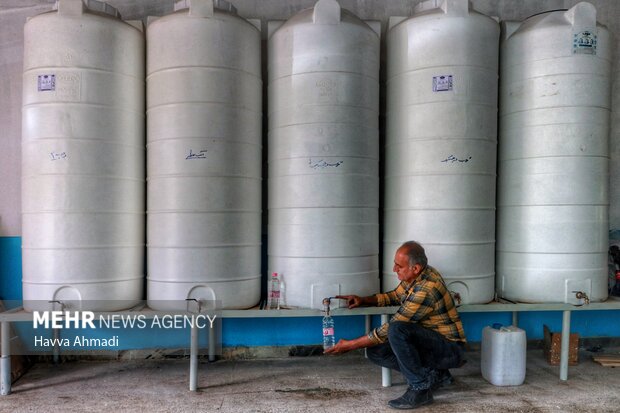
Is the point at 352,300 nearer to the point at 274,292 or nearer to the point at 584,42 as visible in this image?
the point at 274,292

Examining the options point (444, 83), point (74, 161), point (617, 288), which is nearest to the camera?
point (74, 161)

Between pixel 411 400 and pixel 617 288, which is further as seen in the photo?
pixel 617 288

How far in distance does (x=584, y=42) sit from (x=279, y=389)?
9.32 feet

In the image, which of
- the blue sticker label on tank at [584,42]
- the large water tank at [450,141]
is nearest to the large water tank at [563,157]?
the blue sticker label on tank at [584,42]

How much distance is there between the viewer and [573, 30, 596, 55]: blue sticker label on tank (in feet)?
9.50

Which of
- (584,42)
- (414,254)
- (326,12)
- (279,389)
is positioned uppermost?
(326,12)

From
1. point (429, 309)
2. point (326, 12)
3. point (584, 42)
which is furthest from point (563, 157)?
point (326, 12)

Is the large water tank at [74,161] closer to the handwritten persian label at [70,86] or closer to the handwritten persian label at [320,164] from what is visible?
the handwritten persian label at [70,86]

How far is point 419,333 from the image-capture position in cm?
255

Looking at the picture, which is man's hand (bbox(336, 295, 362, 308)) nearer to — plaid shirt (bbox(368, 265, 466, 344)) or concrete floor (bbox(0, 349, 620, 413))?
plaid shirt (bbox(368, 265, 466, 344))

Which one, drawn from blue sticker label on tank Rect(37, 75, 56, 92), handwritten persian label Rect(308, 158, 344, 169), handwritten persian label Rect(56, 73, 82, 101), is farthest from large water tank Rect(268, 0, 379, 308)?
blue sticker label on tank Rect(37, 75, 56, 92)

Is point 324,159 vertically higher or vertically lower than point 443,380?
higher

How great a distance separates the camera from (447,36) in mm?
2836

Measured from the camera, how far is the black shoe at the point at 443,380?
106 inches
